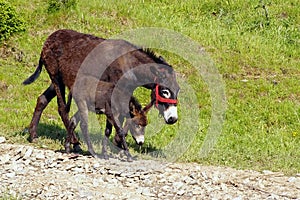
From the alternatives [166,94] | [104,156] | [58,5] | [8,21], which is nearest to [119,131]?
[104,156]

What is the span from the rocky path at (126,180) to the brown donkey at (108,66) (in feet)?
2.31

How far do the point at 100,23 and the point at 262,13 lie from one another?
14.0ft

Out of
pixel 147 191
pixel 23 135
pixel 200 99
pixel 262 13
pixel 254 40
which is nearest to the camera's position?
pixel 147 191

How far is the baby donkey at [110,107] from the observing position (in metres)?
9.65

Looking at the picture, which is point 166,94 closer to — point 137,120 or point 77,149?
point 137,120

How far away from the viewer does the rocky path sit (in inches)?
325

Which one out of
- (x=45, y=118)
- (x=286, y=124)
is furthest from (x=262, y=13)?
(x=45, y=118)

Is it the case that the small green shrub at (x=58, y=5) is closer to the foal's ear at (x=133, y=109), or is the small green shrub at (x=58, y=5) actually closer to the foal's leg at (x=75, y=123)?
the foal's leg at (x=75, y=123)

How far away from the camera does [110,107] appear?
9672 millimetres

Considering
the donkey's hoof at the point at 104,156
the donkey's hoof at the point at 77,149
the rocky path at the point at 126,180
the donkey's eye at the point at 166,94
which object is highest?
the donkey's eye at the point at 166,94

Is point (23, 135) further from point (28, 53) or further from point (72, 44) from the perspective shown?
point (28, 53)

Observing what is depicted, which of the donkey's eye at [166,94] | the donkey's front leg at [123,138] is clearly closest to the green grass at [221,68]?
the donkey's front leg at [123,138]

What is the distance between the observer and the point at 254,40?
52.0 ft

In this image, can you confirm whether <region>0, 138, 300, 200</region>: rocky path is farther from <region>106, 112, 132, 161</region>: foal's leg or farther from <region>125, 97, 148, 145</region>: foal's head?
<region>125, 97, 148, 145</region>: foal's head
